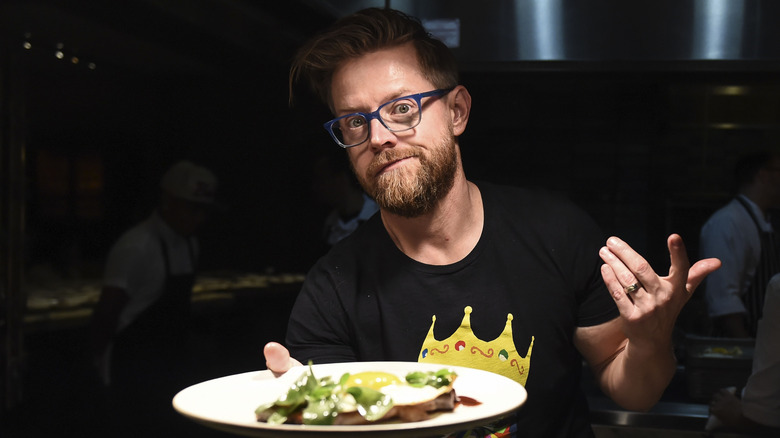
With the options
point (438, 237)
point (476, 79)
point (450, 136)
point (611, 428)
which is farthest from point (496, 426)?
point (476, 79)

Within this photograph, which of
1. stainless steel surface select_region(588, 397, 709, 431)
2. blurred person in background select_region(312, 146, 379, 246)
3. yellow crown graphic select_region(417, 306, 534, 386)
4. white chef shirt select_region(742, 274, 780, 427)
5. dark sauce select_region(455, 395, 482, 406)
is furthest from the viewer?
blurred person in background select_region(312, 146, 379, 246)

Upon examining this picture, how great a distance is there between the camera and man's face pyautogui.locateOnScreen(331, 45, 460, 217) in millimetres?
1544

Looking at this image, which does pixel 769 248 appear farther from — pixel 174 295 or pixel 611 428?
pixel 174 295

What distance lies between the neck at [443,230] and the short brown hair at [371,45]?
0.25 m

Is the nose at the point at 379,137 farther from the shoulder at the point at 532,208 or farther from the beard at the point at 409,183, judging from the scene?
the shoulder at the point at 532,208

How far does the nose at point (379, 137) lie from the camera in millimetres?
1525

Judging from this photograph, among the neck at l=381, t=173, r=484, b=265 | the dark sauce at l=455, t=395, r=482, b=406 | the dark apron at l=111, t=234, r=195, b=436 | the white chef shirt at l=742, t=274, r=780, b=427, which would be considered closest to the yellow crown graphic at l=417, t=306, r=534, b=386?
the neck at l=381, t=173, r=484, b=265

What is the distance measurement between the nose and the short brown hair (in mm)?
176

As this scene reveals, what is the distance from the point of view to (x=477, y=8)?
2680 mm

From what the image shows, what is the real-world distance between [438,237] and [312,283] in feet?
0.96

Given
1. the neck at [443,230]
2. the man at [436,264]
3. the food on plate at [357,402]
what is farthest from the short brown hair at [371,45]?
the food on plate at [357,402]

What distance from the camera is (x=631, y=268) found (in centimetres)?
125

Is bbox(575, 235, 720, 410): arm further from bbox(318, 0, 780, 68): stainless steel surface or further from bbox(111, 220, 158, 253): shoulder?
bbox(111, 220, 158, 253): shoulder

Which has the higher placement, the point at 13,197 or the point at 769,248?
the point at 13,197
